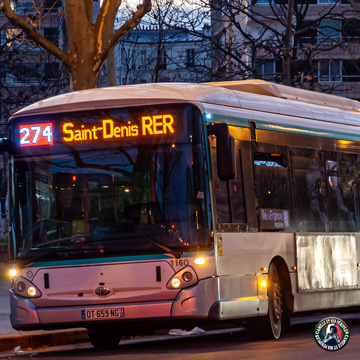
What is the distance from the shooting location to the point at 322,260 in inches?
590

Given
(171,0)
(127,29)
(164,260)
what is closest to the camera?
(164,260)

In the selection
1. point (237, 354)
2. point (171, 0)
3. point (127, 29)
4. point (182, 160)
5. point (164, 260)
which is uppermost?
point (171, 0)

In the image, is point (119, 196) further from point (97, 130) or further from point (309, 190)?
point (309, 190)

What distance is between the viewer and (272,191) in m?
Result: 13.9

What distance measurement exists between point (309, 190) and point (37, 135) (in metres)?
3.98

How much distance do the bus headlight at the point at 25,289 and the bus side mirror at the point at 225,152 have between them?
96.1 inches

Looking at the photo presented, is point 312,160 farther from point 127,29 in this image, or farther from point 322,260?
point 127,29

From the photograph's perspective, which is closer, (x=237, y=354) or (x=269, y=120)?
(x=237, y=354)

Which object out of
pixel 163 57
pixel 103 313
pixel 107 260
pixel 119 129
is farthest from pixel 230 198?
pixel 163 57

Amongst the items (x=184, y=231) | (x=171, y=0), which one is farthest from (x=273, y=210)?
(x=171, y=0)

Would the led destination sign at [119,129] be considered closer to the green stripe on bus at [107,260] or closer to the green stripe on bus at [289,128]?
the green stripe on bus at [289,128]

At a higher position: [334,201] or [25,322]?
[334,201]

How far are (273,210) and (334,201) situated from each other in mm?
1966

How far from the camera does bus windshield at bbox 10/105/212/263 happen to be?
12.2 meters
